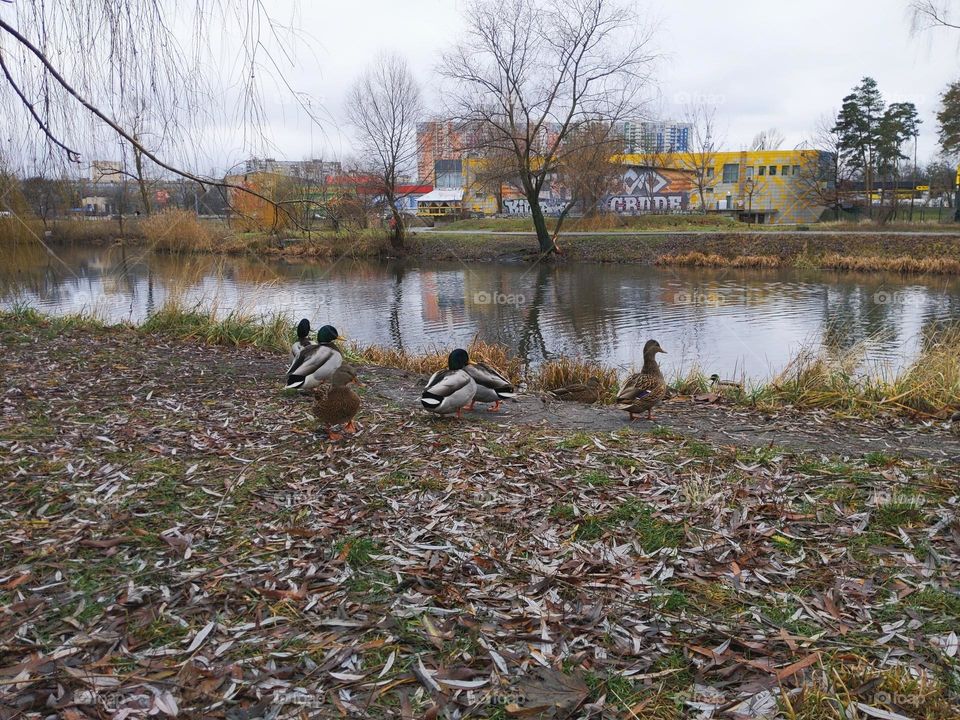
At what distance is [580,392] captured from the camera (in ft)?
24.0

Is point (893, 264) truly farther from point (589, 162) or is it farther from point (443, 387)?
point (443, 387)

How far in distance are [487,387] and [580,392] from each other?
1415 millimetres

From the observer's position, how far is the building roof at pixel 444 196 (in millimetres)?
59812

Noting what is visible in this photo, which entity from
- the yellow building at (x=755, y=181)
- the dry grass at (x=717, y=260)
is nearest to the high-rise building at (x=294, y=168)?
the dry grass at (x=717, y=260)

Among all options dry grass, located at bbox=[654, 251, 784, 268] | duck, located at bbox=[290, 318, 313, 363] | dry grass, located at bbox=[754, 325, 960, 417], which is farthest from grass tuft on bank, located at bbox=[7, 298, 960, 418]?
dry grass, located at bbox=[654, 251, 784, 268]

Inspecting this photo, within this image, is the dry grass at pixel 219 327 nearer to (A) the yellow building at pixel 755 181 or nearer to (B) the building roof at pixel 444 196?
(A) the yellow building at pixel 755 181

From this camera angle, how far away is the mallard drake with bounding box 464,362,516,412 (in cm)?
619

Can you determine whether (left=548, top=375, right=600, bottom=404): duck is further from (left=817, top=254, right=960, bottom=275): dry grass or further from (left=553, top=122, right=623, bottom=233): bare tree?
(left=553, top=122, right=623, bottom=233): bare tree

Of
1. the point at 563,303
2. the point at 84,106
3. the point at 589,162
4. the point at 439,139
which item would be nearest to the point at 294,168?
the point at 84,106

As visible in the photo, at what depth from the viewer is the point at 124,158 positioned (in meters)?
3.04

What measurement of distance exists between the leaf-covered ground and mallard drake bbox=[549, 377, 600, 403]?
2227 millimetres

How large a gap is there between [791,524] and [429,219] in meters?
47.4

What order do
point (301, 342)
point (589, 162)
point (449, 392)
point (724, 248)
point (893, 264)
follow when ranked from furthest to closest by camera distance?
1. point (589, 162)
2. point (724, 248)
3. point (893, 264)
4. point (301, 342)
5. point (449, 392)

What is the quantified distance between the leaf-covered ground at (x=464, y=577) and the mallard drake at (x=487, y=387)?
1224mm
